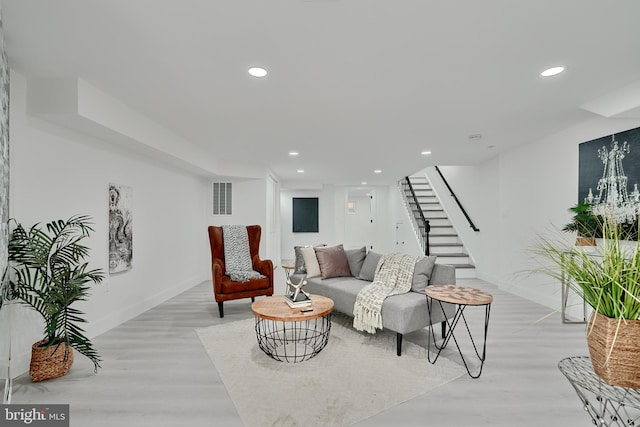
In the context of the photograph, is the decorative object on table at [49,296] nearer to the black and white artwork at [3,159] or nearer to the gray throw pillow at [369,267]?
the black and white artwork at [3,159]

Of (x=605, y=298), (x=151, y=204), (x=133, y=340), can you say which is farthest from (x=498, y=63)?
(x=151, y=204)

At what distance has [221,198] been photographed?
6438mm

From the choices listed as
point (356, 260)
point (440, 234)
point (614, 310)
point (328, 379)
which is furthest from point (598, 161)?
point (328, 379)

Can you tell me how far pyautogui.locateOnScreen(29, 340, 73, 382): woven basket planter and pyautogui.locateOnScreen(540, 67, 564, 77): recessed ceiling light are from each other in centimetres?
436

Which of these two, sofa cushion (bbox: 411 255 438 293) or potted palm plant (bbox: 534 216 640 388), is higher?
potted palm plant (bbox: 534 216 640 388)

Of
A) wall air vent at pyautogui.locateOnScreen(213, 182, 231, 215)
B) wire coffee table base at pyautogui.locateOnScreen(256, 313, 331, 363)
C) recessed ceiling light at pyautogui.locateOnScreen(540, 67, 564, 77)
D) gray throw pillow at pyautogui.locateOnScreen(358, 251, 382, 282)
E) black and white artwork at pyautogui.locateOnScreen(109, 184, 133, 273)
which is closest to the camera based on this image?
recessed ceiling light at pyautogui.locateOnScreen(540, 67, 564, 77)

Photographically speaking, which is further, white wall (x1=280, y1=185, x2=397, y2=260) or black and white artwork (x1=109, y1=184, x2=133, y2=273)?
white wall (x1=280, y1=185, x2=397, y2=260)

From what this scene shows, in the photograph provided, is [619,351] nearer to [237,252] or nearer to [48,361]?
[48,361]

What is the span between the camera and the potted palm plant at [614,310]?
1.04 m

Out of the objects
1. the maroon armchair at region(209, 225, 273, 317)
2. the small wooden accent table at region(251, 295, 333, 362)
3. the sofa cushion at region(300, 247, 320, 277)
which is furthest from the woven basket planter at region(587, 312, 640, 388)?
the maroon armchair at region(209, 225, 273, 317)

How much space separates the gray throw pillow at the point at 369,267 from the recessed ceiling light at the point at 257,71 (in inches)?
96.9

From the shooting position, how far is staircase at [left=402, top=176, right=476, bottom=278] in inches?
261

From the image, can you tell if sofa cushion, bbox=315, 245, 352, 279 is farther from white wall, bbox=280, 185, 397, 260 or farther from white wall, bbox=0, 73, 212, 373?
white wall, bbox=280, 185, 397, 260

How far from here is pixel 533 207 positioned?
4.62 meters
